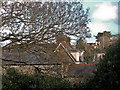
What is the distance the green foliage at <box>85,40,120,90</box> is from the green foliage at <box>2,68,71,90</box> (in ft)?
4.28

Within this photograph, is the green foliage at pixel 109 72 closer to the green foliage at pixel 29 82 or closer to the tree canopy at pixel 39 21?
the green foliage at pixel 29 82

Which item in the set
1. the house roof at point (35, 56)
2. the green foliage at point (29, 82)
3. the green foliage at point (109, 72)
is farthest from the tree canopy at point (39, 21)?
the green foliage at point (109, 72)

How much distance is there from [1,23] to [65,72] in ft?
10.5

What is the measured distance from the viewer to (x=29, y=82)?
4.59 metres

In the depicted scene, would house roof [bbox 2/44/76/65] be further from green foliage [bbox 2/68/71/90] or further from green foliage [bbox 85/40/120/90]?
green foliage [bbox 85/40/120/90]

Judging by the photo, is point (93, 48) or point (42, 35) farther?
point (93, 48)

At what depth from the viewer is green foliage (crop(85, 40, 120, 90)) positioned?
278cm

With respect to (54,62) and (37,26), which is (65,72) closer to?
(54,62)

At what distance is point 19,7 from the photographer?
6.46 metres

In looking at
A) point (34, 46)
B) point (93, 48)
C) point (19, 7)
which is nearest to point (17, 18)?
point (19, 7)

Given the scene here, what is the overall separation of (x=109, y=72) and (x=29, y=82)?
249 centimetres

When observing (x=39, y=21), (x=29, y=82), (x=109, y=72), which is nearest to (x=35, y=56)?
(x=39, y=21)

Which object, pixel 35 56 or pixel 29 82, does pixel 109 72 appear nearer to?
pixel 29 82

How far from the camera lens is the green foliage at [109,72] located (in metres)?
2.78
